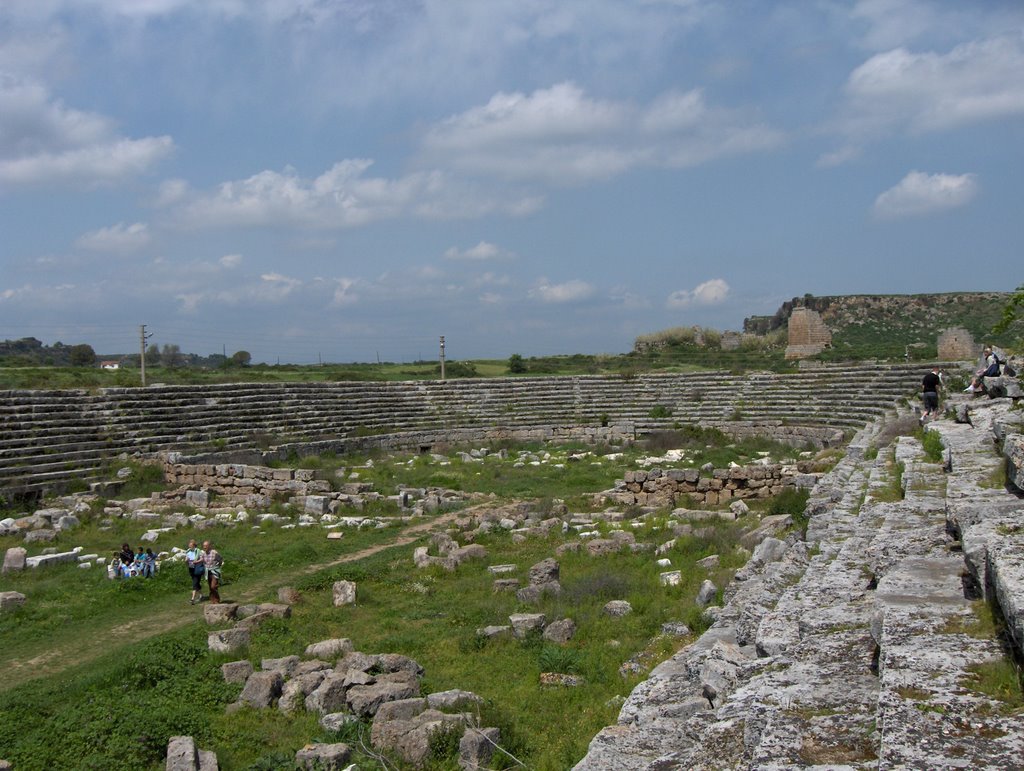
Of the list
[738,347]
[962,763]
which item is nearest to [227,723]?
[962,763]

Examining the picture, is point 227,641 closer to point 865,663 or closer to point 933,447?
point 865,663

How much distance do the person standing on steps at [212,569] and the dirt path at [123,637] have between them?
27cm

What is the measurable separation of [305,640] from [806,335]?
38594mm

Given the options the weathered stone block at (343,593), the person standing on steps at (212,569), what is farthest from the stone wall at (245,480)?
the weathered stone block at (343,593)

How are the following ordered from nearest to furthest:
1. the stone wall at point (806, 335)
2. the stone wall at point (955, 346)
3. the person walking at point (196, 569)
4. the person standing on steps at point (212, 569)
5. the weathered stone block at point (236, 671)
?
the weathered stone block at point (236, 671)
the person standing on steps at point (212, 569)
the person walking at point (196, 569)
the stone wall at point (955, 346)
the stone wall at point (806, 335)

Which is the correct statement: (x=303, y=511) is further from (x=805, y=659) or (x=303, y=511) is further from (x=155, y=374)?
(x=155, y=374)

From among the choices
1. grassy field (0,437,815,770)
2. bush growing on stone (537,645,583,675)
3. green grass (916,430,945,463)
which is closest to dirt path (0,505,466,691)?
grassy field (0,437,815,770)

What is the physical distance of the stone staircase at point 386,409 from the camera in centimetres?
2172

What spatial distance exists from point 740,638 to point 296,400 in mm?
26234

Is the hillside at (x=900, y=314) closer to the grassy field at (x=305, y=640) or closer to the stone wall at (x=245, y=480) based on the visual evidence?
the stone wall at (x=245, y=480)

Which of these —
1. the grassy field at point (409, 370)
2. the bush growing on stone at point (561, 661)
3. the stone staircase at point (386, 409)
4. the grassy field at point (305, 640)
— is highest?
the grassy field at point (409, 370)

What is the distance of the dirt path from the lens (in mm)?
8797

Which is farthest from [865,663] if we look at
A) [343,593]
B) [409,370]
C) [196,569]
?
[409,370]

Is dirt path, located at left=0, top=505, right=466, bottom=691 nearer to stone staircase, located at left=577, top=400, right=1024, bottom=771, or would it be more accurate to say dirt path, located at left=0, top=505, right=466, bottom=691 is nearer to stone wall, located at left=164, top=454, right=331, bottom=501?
stone wall, located at left=164, top=454, right=331, bottom=501
